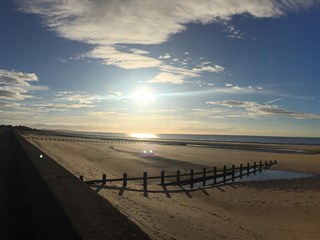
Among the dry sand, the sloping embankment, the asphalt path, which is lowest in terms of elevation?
the dry sand

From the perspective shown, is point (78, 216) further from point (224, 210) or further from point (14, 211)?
point (224, 210)

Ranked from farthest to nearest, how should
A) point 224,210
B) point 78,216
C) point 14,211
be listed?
point 224,210 < point 14,211 < point 78,216

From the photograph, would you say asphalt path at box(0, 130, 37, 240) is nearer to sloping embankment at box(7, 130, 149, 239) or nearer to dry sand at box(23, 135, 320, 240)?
sloping embankment at box(7, 130, 149, 239)

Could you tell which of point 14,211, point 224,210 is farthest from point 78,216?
point 224,210

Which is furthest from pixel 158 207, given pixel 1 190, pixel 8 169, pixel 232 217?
pixel 8 169

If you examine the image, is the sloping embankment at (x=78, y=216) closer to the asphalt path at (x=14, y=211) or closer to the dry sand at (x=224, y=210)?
the asphalt path at (x=14, y=211)

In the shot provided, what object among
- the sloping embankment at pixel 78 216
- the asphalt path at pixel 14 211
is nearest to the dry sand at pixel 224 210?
the sloping embankment at pixel 78 216

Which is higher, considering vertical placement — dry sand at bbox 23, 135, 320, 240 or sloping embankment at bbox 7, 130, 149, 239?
sloping embankment at bbox 7, 130, 149, 239

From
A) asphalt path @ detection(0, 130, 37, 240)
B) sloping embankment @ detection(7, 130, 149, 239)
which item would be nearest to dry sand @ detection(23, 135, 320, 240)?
sloping embankment @ detection(7, 130, 149, 239)

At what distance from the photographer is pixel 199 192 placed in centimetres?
2184

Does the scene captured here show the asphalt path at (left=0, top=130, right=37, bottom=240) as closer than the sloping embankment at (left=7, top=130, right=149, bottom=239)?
No

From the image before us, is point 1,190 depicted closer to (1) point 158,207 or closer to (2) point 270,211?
(1) point 158,207

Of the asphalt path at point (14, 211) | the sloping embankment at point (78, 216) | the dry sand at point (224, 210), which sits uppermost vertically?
the sloping embankment at point (78, 216)

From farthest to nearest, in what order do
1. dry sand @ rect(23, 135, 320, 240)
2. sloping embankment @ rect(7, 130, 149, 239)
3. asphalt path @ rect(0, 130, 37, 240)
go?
dry sand @ rect(23, 135, 320, 240) < asphalt path @ rect(0, 130, 37, 240) < sloping embankment @ rect(7, 130, 149, 239)
